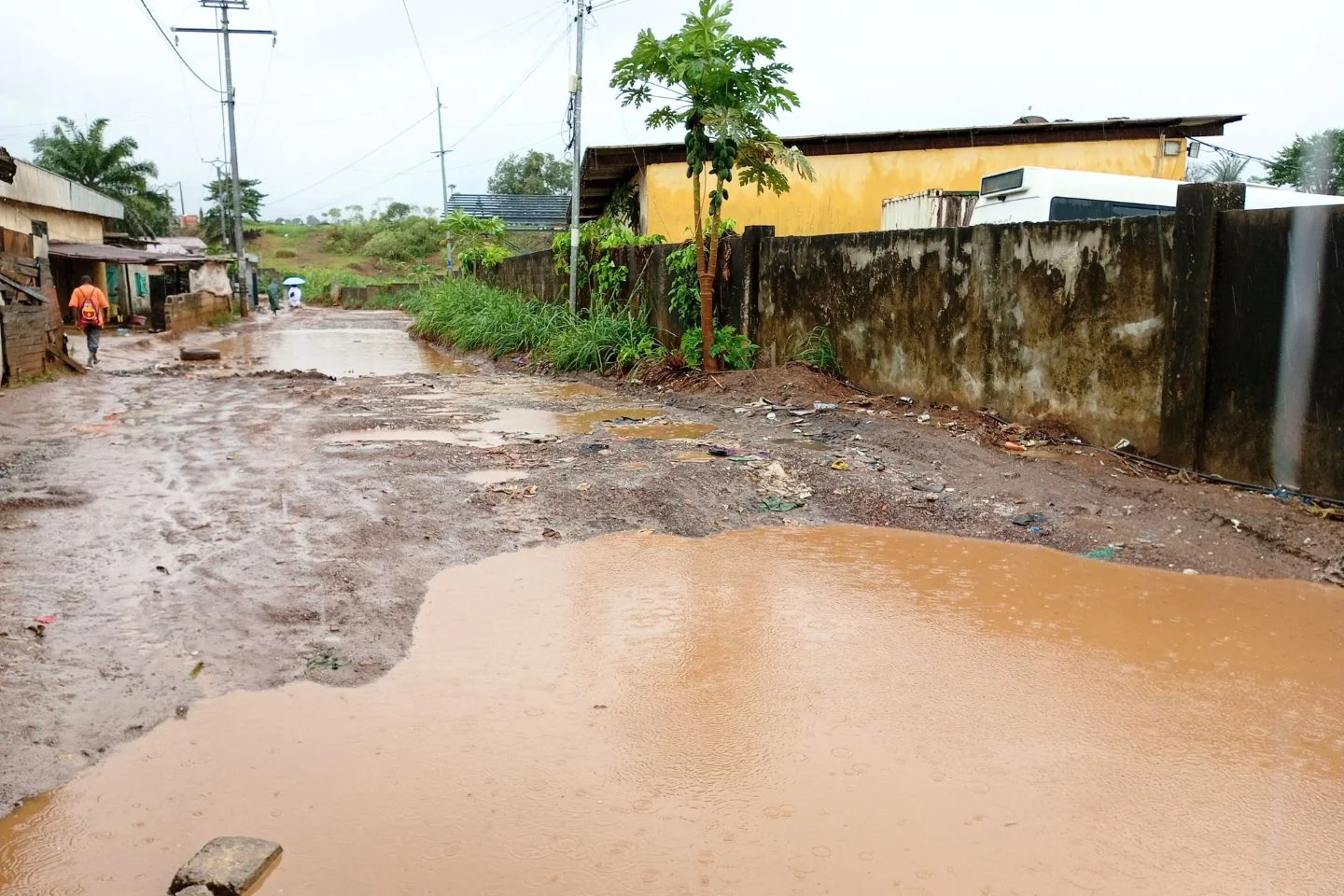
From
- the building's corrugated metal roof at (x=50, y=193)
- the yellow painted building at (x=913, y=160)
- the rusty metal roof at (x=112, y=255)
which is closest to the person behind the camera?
A: the yellow painted building at (x=913, y=160)

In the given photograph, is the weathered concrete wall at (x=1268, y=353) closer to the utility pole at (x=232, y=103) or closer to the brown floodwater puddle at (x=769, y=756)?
the brown floodwater puddle at (x=769, y=756)

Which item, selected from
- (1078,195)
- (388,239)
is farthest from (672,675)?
(388,239)

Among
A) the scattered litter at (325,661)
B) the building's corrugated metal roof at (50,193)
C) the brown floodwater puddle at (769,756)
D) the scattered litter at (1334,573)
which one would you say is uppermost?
the building's corrugated metal roof at (50,193)

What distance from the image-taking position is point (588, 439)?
7.95 metres

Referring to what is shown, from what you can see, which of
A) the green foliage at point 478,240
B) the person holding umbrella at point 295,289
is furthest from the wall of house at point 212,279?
the person holding umbrella at point 295,289

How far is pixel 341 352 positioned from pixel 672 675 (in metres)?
16.8

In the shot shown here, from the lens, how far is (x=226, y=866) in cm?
246

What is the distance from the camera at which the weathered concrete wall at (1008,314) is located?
21.1 ft

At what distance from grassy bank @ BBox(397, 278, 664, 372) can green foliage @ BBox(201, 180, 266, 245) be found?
33.0m

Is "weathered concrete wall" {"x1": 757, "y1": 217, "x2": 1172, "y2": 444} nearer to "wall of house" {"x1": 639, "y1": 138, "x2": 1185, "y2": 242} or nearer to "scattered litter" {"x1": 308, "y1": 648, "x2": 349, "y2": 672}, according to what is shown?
"scattered litter" {"x1": 308, "y1": 648, "x2": 349, "y2": 672}

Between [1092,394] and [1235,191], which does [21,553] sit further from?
[1235,191]

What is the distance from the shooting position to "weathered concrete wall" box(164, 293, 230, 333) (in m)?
23.8

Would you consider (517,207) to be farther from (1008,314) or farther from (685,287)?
(1008,314)

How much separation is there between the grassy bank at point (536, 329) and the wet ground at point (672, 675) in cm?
620
